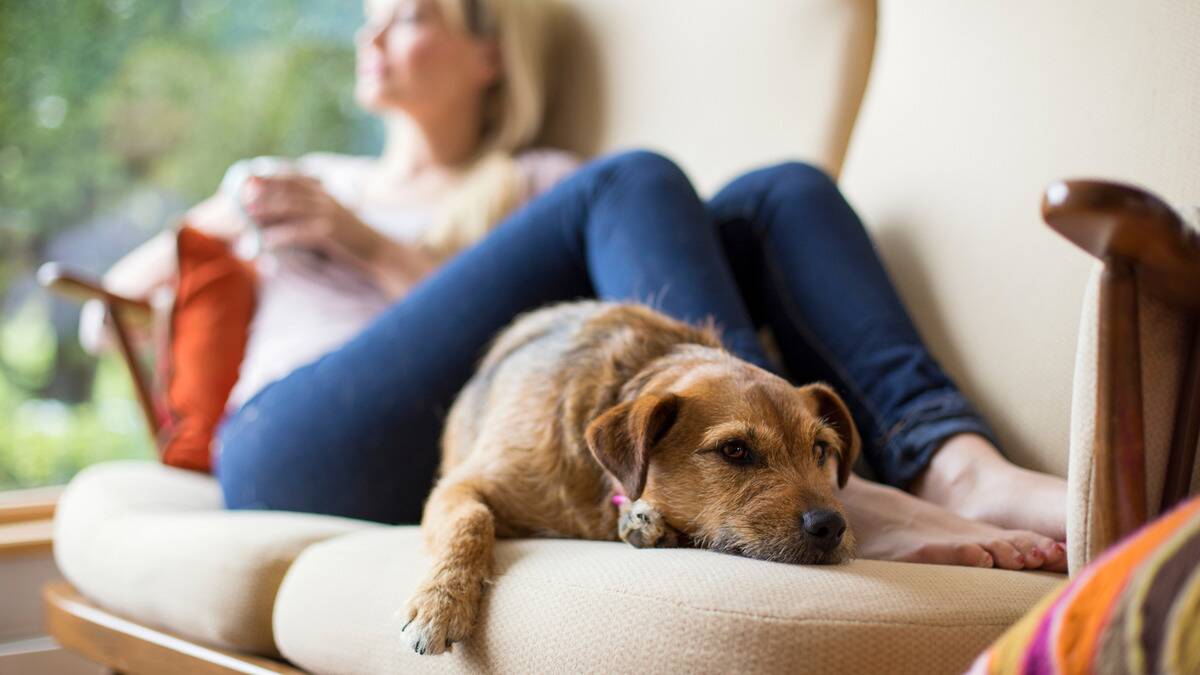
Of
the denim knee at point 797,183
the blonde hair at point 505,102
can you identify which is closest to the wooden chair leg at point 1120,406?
the denim knee at point 797,183

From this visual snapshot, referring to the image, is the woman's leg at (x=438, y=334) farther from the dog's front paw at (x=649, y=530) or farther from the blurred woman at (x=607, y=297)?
the dog's front paw at (x=649, y=530)

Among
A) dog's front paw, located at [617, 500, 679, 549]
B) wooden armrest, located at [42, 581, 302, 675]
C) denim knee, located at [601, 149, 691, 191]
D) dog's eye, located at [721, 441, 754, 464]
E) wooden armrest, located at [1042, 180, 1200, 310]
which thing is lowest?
wooden armrest, located at [42, 581, 302, 675]

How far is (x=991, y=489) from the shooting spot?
1.42 m

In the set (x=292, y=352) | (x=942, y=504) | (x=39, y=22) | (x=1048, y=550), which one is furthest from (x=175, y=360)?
(x=1048, y=550)

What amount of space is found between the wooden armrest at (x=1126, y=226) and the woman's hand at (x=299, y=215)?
1693 mm

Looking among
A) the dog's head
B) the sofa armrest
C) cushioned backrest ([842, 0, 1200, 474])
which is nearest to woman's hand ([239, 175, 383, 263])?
cushioned backrest ([842, 0, 1200, 474])

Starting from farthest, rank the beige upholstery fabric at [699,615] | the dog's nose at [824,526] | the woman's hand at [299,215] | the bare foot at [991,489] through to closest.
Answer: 1. the woman's hand at [299,215]
2. the bare foot at [991,489]
3. the dog's nose at [824,526]
4. the beige upholstery fabric at [699,615]

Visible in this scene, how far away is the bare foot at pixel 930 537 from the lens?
4.15ft

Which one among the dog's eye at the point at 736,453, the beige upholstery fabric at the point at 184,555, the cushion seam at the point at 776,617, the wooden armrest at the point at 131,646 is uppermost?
the dog's eye at the point at 736,453

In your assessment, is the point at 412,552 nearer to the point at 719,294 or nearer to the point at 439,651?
the point at 439,651

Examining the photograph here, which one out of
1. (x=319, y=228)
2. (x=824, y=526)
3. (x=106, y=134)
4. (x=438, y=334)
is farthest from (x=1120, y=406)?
(x=106, y=134)

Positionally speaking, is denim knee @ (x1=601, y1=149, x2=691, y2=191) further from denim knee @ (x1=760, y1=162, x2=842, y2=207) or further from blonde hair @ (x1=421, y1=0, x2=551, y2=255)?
blonde hair @ (x1=421, y1=0, x2=551, y2=255)

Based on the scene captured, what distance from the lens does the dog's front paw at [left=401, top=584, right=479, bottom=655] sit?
1.16 metres

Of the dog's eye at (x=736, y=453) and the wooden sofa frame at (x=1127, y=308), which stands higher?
the wooden sofa frame at (x=1127, y=308)
